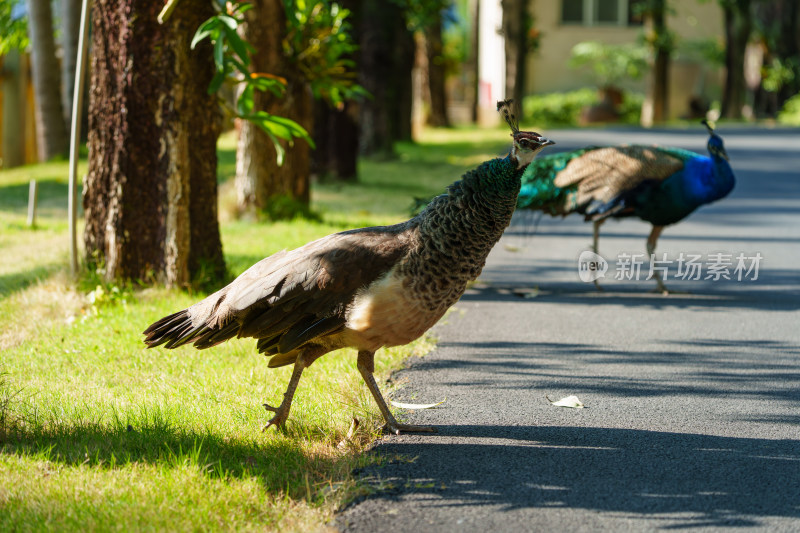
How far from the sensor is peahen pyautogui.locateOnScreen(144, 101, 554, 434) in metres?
4.14

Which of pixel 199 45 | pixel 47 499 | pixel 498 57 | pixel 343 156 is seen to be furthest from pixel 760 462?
pixel 498 57

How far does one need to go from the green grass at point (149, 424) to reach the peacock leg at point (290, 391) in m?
0.06

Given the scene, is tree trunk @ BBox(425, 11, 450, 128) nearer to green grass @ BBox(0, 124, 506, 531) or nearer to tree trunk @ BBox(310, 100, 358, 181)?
tree trunk @ BBox(310, 100, 358, 181)

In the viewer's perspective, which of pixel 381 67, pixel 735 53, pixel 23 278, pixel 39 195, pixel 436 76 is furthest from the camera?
pixel 735 53

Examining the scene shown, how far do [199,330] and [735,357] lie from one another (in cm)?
369

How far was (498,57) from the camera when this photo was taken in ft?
114

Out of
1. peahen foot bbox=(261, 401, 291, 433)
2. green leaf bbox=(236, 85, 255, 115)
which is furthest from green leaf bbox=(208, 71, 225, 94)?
peahen foot bbox=(261, 401, 291, 433)

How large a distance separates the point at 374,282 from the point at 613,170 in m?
4.17

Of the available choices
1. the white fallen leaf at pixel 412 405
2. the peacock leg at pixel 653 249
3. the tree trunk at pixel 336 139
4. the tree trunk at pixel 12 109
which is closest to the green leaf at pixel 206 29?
the white fallen leaf at pixel 412 405

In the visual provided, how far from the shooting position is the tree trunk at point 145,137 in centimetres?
682

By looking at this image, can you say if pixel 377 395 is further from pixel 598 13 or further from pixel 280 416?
pixel 598 13

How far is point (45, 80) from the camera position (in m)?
15.8

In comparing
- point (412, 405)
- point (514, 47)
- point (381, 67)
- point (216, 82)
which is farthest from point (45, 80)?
point (514, 47)

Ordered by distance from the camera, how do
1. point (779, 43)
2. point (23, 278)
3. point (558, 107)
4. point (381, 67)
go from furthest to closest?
point (558, 107) → point (779, 43) → point (381, 67) → point (23, 278)
